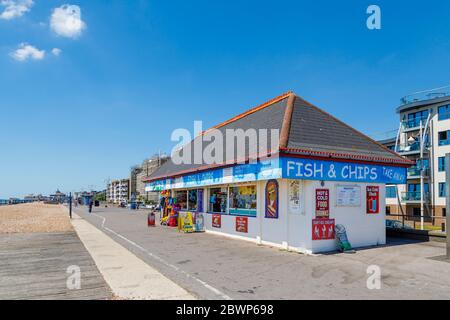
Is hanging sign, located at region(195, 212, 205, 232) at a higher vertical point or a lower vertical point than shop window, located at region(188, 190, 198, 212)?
lower

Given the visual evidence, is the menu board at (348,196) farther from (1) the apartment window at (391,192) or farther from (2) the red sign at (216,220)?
(1) the apartment window at (391,192)

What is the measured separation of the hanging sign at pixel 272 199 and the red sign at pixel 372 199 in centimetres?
374

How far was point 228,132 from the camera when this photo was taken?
20.4 metres

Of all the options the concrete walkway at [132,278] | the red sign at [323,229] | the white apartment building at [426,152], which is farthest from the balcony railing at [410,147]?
the concrete walkway at [132,278]

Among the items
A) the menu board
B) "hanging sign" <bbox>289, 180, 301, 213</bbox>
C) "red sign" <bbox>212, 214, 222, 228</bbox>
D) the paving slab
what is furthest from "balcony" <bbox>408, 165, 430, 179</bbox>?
the paving slab

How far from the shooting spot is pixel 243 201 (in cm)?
1653

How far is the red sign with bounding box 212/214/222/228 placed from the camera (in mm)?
18266

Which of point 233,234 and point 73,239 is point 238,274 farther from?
point 73,239

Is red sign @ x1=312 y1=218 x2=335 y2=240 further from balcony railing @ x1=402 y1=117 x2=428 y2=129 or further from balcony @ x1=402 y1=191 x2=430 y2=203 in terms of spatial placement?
balcony railing @ x1=402 y1=117 x2=428 y2=129

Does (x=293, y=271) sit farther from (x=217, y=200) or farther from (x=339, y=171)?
(x=217, y=200)

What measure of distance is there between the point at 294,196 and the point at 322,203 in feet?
3.42

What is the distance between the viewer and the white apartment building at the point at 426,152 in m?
41.1

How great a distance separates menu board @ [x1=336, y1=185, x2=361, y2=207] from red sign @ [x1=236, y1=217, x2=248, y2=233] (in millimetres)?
4559
